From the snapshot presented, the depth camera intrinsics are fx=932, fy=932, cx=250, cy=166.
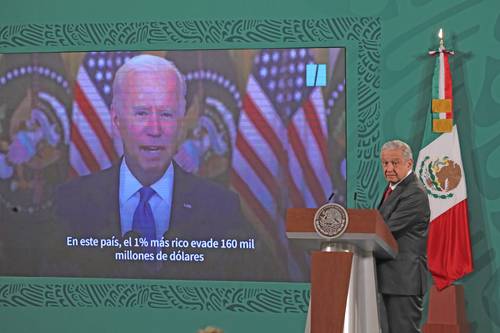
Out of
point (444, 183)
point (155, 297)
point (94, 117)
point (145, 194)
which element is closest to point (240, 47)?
point (94, 117)

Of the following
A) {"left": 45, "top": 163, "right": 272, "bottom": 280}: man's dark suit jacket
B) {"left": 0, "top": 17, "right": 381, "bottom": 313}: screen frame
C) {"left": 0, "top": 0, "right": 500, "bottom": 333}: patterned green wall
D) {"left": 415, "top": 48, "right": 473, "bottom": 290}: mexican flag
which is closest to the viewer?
{"left": 415, "top": 48, "right": 473, "bottom": 290}: mexican flag

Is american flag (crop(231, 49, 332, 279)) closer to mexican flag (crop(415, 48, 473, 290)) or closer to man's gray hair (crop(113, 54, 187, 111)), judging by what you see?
man's gray hair (crop(113, 54, 187, 111))

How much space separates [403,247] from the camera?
551cm

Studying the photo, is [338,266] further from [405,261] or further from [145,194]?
[145,194]

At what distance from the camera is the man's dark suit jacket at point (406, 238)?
5445mm

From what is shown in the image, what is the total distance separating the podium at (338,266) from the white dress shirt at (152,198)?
3.17 metres

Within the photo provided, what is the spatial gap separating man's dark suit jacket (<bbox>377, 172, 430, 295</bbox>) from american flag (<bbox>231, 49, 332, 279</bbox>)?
2.32 meters

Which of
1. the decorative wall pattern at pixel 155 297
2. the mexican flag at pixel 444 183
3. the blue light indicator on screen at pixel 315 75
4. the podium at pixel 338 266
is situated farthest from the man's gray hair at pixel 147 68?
the podium at pixel 338 266

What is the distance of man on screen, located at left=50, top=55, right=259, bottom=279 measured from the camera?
8031 millimetres

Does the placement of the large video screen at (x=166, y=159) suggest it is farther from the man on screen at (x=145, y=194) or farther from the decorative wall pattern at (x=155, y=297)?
the decorative wall pattern at (x=155, y=297)

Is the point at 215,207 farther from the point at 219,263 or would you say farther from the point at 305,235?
the point at 305,235

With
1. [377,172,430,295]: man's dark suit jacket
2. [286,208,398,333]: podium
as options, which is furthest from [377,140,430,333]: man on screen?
[286,208,398,333]: podium

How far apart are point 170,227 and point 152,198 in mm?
303

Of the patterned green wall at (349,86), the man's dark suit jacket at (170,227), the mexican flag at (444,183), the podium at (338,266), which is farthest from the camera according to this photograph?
the man's dark suit jacket at (170,227)
